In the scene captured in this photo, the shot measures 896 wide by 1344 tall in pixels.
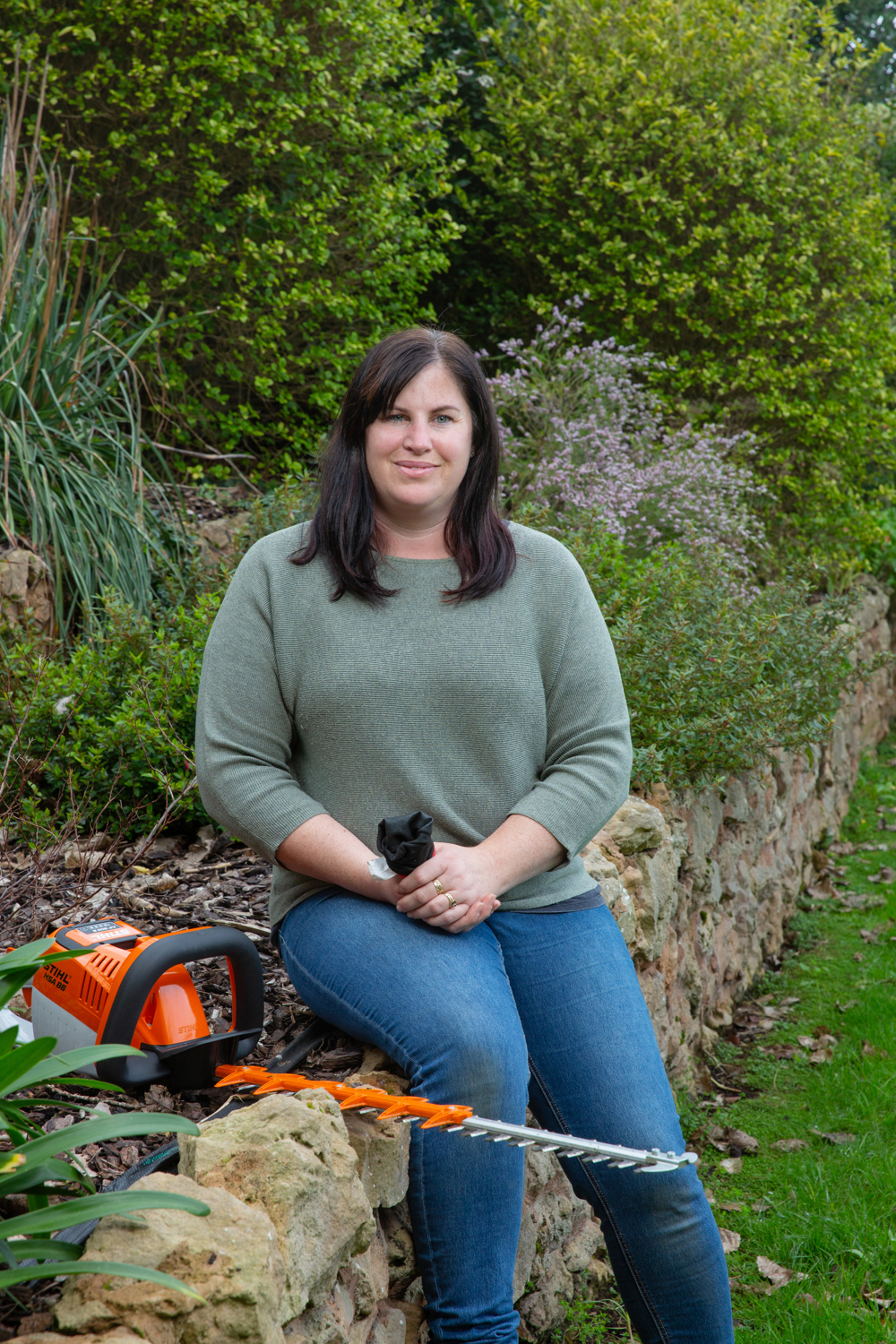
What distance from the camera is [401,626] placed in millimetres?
2070

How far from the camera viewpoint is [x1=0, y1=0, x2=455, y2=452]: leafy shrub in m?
5.12

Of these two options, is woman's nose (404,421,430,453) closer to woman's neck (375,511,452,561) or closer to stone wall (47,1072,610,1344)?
woman's neck (375,511,452,561)

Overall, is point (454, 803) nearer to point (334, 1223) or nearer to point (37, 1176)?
point (334, 1223)

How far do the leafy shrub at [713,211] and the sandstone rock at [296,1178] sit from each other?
601cm

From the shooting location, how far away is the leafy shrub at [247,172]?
16.8ft

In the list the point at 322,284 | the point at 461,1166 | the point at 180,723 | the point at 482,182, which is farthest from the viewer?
the point at 482,182

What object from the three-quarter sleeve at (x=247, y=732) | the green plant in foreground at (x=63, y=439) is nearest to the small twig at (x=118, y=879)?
the three-quarter sleeve at (x=247, y=732)

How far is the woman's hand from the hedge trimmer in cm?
29

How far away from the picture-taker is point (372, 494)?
2.20 metres

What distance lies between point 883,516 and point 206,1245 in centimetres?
790

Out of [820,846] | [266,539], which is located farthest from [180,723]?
[820,846]

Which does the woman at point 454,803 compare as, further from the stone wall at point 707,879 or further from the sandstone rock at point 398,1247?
the stone wall at point 707,879

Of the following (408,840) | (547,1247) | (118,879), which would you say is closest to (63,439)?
(118,879)

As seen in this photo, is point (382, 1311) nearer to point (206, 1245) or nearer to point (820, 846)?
point (206, 1245)
